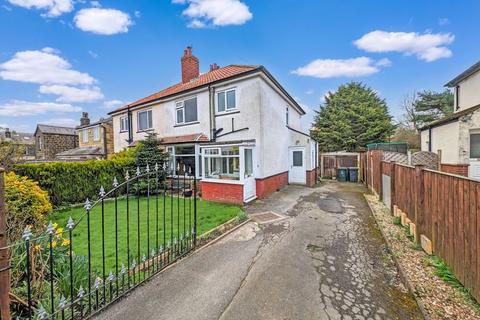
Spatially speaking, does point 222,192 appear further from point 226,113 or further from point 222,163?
point 226,113

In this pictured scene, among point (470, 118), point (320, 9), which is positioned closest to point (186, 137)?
point (320, 9)

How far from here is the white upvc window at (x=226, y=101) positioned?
11.2m

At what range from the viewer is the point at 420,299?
3.11m

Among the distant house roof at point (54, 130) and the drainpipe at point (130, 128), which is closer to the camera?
the drainpipe at point (130, 128)

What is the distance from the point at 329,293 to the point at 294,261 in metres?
1.07

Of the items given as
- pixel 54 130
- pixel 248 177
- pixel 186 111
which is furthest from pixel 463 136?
pixel 54 130

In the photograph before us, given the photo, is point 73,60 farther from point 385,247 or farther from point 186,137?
point 385,247

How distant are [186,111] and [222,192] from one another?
6.12 metres

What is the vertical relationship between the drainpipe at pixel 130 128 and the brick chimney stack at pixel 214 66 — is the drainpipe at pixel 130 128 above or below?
below

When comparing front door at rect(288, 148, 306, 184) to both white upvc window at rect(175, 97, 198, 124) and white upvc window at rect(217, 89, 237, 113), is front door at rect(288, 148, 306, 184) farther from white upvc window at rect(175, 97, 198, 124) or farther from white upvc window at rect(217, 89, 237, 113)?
white upvc window at rect(175, 97, 198, 124)

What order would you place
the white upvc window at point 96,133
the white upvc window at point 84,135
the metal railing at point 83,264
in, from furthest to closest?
1. the white upvc window at point 84,135
2. the white upvc window at point 96,133
3. the metal railing at point 83,264

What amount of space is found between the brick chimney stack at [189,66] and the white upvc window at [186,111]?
3693mm

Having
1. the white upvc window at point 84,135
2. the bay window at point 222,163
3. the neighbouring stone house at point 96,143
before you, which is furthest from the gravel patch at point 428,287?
the white upvc window at point 84,135

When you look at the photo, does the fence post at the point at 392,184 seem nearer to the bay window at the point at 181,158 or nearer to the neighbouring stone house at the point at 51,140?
the bay window at the point at 181,158
